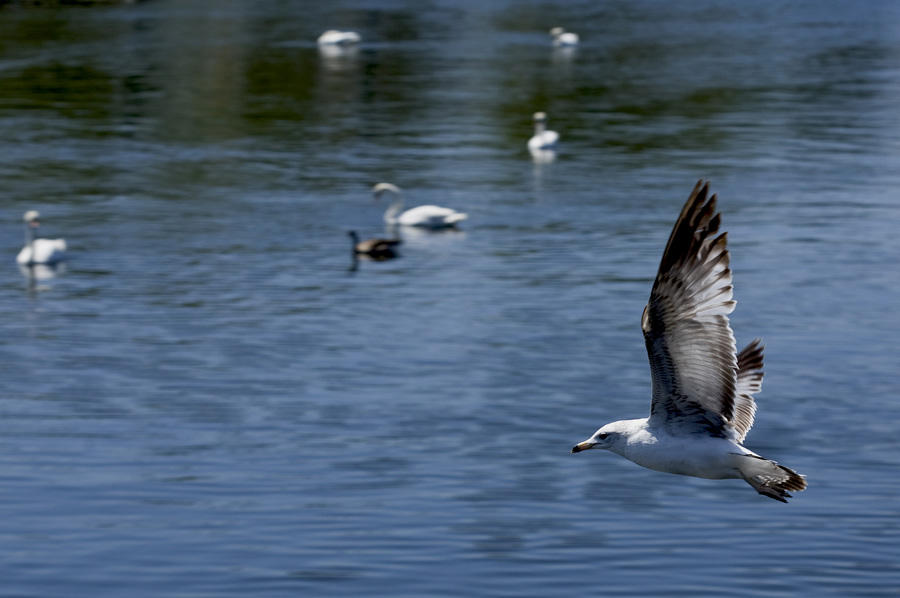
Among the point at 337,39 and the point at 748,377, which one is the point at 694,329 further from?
the point at 337,39

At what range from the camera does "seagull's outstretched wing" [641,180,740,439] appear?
9.95 metres

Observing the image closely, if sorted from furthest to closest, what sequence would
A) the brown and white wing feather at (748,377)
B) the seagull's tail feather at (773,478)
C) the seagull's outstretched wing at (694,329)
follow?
the brown and white wing feather at (748,377) → the seagull's tail feather at (773,478) → the seagull's outstretched wing at (694,329)

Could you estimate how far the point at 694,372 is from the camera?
1073 cm

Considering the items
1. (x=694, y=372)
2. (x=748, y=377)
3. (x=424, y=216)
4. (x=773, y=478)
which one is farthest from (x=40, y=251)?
(x=773, y=478)

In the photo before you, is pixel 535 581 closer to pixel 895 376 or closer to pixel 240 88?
pixel 895 376

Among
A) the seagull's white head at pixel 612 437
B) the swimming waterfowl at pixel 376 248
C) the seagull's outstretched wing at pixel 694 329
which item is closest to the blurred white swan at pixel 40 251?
the swimming waterfowl at pixel 376 248

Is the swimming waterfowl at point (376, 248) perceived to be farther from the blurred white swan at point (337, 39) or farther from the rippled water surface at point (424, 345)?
the blurred white swan at point (337, 39)

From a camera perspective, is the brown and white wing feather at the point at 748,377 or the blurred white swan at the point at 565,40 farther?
the blurred white swan at the point at 565,40

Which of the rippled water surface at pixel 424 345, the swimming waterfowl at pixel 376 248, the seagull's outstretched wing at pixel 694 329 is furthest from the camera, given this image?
the swimming waterfowl at pixel 376 248

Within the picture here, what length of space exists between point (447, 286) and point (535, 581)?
43.8 feet

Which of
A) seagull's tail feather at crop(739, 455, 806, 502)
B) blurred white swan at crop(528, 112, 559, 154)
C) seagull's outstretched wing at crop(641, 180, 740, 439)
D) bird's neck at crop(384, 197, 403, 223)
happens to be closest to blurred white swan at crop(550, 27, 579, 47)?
blurred white swan at crop(528, 112, 559, 154)

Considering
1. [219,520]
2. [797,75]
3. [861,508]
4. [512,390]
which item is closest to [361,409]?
[512,390]

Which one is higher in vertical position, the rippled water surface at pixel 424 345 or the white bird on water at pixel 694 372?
the white bird on water at pixel 694 372

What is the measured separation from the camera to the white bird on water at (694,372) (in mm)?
10023
